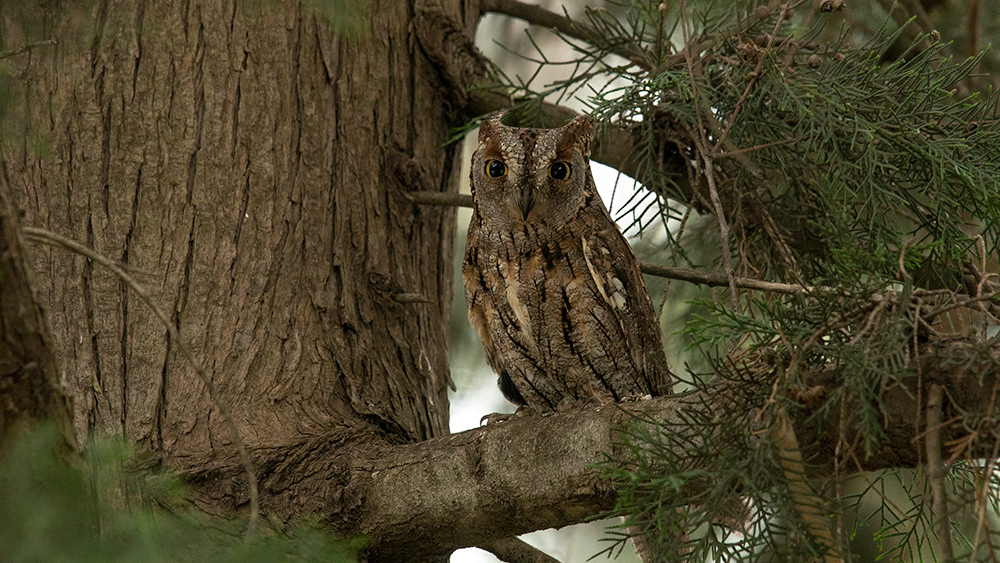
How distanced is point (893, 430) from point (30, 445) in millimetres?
1419

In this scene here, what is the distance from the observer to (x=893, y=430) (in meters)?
1.62

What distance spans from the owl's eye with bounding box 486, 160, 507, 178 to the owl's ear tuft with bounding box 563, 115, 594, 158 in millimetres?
234

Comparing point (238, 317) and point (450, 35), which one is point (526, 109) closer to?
point (450, 35)

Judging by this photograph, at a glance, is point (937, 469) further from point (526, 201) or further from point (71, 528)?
point (526, 201)

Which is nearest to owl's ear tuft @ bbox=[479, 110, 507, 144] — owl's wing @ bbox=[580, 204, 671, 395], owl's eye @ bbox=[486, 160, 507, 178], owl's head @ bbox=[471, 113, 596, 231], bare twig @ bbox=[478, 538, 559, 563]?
owl's head @ bbox=[471, 113, 596, 231]

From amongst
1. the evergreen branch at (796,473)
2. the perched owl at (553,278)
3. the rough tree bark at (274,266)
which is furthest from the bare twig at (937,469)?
the perched owl at (553,278)

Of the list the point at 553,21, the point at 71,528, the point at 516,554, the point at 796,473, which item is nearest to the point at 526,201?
the point at 553,21

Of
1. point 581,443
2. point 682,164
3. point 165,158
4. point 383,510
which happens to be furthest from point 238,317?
point 682,164

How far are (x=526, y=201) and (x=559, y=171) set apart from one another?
0.18 metres

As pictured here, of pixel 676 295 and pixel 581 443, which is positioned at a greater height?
pixel 676 295

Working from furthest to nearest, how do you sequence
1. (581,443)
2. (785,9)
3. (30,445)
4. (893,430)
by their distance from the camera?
(785,9) → (581,443) → (893,430) → (30,445)

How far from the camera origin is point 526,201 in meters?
2.98

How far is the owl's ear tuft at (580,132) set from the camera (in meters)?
3.06

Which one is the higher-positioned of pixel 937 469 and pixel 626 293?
pixel 626 293
